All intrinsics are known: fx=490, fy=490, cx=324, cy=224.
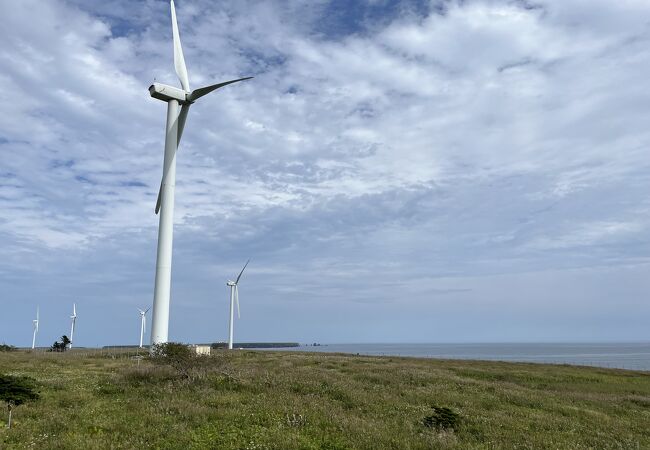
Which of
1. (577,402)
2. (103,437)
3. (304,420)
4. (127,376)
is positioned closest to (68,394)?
(127,376)

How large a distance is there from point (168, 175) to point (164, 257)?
6.68 m

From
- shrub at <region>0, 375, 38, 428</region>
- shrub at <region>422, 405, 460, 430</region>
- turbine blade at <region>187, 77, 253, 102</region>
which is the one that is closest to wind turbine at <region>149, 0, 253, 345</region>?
turbine blade at <region>187, 77, 253, 102</region>

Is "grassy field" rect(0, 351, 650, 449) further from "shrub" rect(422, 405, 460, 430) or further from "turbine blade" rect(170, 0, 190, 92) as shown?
"turbine blade" rect(170, 0, 190, 92)

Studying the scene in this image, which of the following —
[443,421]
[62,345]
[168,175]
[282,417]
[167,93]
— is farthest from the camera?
[62,345]

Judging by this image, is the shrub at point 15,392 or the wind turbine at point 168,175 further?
the wind turbine at point 168,175

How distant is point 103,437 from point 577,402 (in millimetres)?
22069

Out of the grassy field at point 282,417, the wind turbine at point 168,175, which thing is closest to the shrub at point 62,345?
the wind turbine at point 168,175

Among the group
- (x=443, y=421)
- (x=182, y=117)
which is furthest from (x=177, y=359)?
(x=182, y=117)

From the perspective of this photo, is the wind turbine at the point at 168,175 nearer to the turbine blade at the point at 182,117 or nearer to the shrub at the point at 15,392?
the turbine blade at the point at 182,117

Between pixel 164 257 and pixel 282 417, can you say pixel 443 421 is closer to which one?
pixel 282 417

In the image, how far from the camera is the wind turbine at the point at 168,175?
37438 mm

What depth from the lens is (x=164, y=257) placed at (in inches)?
1490

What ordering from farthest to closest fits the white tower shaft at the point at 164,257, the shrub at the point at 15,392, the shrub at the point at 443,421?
the white tower shaft at the point at 164,257 → the shrub at the point at 15,392 → the shrub at the point at 443,421

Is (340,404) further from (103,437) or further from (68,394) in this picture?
(68,394)
